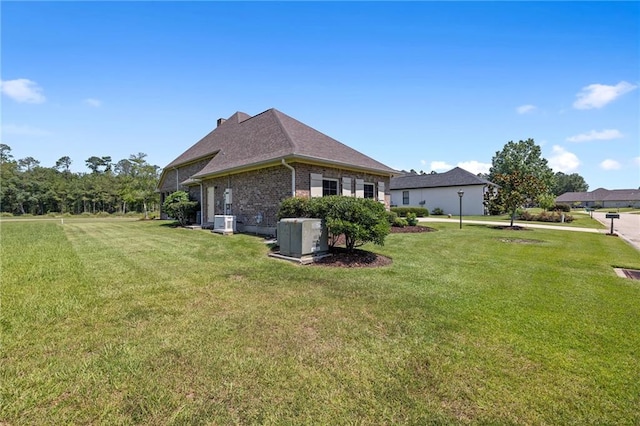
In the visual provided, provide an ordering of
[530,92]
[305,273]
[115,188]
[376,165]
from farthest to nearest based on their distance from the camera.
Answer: [115,188]
[376,165]
[530,92]
[305,273]

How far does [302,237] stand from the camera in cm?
691

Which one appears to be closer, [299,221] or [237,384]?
[237,384]

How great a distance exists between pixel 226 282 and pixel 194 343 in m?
2.30

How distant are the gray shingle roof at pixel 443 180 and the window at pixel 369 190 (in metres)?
20.0

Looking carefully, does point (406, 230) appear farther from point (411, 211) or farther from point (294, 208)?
point (411, 211)

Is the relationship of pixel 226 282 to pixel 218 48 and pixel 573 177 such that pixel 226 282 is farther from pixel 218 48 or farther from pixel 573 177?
pixel 573 177

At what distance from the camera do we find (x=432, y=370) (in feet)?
8.52

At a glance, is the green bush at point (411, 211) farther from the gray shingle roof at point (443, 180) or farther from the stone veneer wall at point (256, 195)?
the stone veneer wall at point (256, 195)

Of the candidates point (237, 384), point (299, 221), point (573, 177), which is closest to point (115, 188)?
point (299, 221)

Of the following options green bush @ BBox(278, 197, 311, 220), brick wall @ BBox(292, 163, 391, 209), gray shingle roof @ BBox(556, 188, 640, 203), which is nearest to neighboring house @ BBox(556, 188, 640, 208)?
gray shingle roof @ BBox(556, 188, 640, 203)

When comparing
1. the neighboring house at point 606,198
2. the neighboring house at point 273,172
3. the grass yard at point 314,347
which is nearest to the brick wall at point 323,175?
the neighboring house at point 273,172

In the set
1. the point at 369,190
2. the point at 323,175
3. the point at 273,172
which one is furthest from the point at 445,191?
the point at 273,172

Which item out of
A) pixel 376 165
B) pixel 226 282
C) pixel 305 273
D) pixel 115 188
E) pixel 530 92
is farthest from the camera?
pixel 115 188

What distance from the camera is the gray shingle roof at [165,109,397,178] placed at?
11547 millimetres
